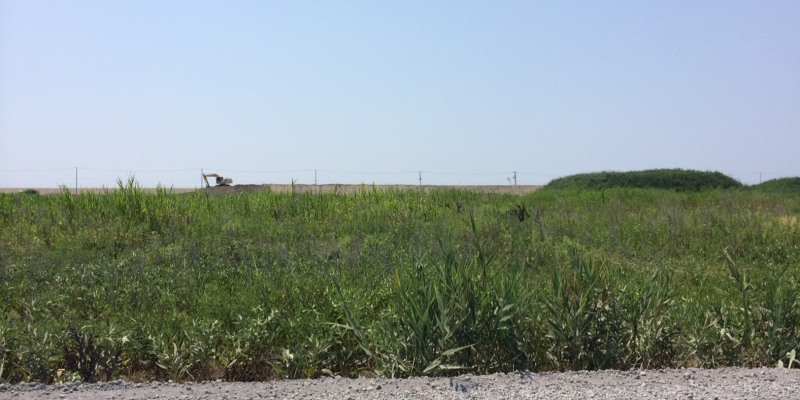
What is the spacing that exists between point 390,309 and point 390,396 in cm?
154

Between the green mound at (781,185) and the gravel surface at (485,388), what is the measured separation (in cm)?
2101

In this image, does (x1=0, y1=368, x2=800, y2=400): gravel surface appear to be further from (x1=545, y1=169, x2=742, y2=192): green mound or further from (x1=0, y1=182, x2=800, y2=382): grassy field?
(x1=545, y1=169, x2=742, y2=192): green mound

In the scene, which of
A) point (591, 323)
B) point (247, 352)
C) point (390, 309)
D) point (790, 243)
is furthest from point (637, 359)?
point (790, 243)

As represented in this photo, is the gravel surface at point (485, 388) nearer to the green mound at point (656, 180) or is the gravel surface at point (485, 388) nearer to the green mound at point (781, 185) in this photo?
the green mound at point (656, 180)

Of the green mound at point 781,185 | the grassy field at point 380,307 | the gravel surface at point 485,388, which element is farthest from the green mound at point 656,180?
the gravel surface at point 485,388

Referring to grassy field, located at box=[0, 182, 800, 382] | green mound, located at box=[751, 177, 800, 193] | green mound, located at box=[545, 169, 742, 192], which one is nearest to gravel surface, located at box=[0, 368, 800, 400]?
grassy field, located at box=[0, 182, 800, 382]

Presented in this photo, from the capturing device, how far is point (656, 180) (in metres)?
24.6

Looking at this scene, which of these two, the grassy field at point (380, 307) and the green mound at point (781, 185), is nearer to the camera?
the grassy field at point (380, 307)

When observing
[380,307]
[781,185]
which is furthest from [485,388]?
[781,185]

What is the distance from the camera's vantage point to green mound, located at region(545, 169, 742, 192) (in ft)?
79.0

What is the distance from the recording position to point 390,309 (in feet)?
17.8

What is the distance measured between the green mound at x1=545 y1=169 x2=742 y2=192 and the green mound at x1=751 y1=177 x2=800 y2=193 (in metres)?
0.94

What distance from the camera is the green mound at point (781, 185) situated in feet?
74.3

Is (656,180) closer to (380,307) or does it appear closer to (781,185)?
(781,185)
